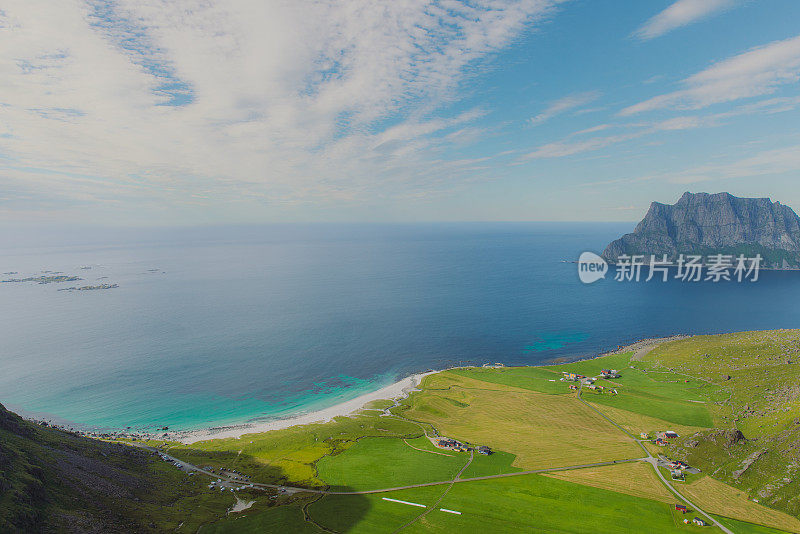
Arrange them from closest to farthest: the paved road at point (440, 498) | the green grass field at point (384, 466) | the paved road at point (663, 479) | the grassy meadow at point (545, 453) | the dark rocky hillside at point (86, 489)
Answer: the dark rocky hillside at point (86, 489), the paved road at point (663, 479), the paved road at point (440, 498), the grassy meadow at point (545, 453), the green grass field at point (384, 466)

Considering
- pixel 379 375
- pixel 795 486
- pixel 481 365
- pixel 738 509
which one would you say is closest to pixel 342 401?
pixel 379 375

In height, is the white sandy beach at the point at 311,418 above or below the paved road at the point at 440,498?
below

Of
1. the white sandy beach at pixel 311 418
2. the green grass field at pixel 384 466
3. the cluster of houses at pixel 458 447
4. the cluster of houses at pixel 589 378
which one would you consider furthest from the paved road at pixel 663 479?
the white sandy beach at pixel 311 418

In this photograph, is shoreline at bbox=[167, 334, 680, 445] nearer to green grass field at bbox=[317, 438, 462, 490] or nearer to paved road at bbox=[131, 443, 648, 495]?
paved road at bbox=[131, 443, 648, 495]

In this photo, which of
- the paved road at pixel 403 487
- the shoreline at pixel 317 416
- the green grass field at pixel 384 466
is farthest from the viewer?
the shoreline at pixel 317 416

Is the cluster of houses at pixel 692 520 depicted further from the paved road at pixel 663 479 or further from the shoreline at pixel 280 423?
the shoreline at pixel 280 423

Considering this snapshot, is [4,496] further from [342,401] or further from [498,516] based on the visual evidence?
[342,401]

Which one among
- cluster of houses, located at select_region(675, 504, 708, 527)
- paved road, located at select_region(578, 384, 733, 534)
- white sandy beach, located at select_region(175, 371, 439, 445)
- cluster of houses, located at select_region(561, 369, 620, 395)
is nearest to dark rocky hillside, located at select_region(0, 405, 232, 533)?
white sandy beach, located at select_region(175, 371, 439, 445)

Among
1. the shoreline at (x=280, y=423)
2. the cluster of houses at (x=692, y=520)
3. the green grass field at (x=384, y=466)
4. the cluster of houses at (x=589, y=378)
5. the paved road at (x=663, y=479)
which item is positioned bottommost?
the shoreline at (x=280, y=423)
